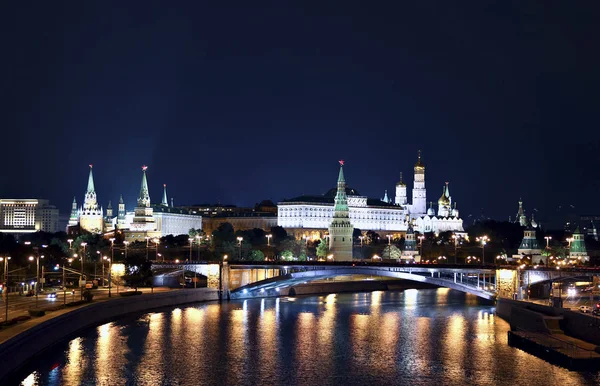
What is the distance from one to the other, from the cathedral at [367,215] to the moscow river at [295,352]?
114 m

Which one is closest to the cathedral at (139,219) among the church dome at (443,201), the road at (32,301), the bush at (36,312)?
the church dome at (443,201)

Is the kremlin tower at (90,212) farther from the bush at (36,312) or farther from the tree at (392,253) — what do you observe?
the bush at (36,312)

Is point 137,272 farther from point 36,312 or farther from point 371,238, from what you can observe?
point 371,238

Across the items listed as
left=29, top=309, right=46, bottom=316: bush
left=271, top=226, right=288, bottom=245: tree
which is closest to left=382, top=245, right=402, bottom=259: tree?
left=271, top=226, right=288, bottom=245: tree

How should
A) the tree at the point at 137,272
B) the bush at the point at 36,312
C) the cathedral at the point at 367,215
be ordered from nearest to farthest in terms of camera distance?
1. the bush at the point at 36,312
2. the tree at the point at 137,272
3. the cathedral at the point at 367,215

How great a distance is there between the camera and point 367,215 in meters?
193

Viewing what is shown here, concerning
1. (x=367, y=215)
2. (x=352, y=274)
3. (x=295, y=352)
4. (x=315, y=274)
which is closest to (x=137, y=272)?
(x=315, y=274)

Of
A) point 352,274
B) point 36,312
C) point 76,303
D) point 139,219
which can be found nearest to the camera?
point 36,312

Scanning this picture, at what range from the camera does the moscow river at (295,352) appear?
137 feet

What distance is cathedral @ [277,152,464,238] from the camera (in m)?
185

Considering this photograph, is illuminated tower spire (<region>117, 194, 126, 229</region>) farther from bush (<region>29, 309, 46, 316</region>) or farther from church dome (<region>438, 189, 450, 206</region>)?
bush (<region>29, 309, 46, 316</region>)

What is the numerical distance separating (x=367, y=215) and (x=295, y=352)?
474ft

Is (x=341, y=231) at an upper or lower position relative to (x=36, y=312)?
upper

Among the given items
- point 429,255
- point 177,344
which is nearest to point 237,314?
point 177,344
